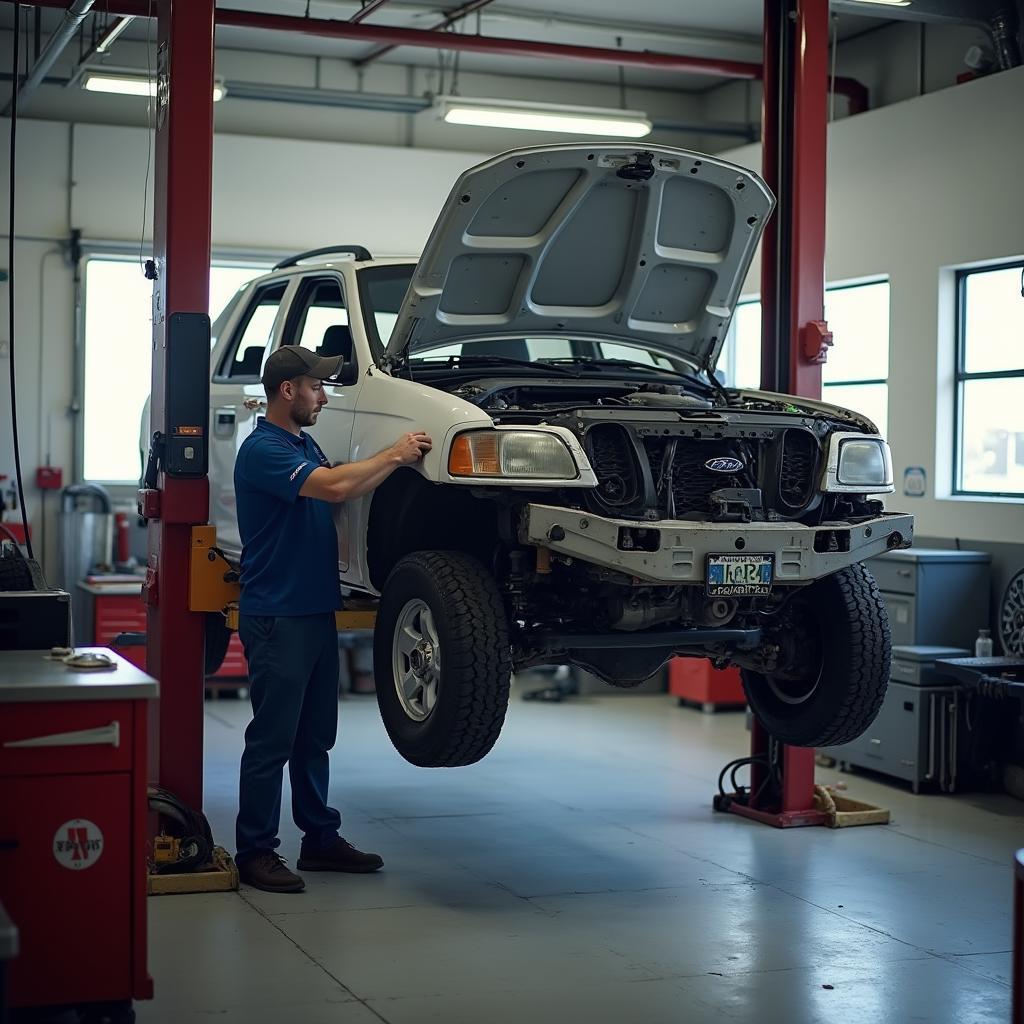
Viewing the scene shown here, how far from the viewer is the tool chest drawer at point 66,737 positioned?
11.7ft

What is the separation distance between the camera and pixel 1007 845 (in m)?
6.53

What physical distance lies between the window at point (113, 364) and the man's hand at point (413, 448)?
6.32 metres

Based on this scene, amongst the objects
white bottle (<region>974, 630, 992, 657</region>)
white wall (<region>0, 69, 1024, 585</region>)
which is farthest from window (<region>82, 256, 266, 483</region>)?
white bottle (<region>974, 630, 992, 657</region>)

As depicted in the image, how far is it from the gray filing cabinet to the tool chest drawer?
5365 millimetres

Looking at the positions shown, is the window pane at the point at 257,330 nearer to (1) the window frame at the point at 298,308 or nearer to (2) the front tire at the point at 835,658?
(1) the window frame at the point at 298,308

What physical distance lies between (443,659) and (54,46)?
5.51 meters

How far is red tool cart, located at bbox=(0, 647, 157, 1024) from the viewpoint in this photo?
356 centimetres

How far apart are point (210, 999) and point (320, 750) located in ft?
4.69

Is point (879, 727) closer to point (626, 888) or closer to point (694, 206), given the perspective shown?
point (626, 888)

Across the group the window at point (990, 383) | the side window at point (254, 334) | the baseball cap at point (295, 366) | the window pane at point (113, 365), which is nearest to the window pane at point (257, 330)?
the side window at point (254, 334)

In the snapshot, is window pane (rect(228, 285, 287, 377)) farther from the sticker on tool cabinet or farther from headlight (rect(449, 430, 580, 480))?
the sticker on tool cabinet

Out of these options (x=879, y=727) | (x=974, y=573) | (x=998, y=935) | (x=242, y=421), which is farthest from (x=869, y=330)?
(x=998, y=935)

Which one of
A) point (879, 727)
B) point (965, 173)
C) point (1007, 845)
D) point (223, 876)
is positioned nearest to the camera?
point (223, 876)

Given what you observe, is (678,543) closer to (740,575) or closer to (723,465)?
(740,575)
